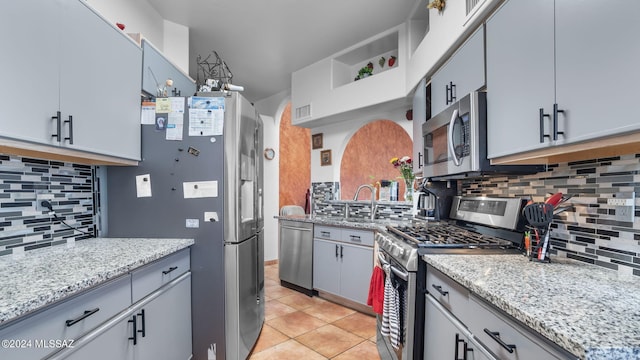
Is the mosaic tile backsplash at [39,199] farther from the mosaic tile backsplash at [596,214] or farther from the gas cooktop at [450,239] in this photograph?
the mosaic tile backsplash at [596,214]

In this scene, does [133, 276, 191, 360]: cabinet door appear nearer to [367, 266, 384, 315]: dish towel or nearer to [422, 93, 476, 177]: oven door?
[367, 266, 384, 315]: dish towel

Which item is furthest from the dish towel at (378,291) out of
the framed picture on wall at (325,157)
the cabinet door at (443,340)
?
the framed picture on wall at (325,157)

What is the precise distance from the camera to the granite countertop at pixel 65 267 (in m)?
0.88

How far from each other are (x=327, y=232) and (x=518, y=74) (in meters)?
2.26

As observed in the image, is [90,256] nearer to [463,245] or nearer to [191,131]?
[191,131]

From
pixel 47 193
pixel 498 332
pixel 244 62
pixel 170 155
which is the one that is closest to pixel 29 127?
pixel 47 193

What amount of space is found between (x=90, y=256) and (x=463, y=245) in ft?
5.91

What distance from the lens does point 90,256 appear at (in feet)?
4.60

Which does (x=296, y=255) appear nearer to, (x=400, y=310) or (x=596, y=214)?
(x=400, y=310)

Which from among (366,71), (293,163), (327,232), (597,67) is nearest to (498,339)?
(597,67)

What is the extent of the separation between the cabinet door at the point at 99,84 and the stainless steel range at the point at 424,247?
5.60 ft

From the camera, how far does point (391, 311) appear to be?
5.60 feet

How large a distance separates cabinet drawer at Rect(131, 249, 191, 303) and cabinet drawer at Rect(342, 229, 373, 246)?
1513 millimetres

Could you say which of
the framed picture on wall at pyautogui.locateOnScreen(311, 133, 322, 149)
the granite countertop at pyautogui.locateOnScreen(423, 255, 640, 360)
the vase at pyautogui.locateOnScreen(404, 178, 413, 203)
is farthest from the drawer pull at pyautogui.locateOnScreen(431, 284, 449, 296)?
the framed picture on wall at pyautogui.locateOnScreen(311, 133, 322, 149)
